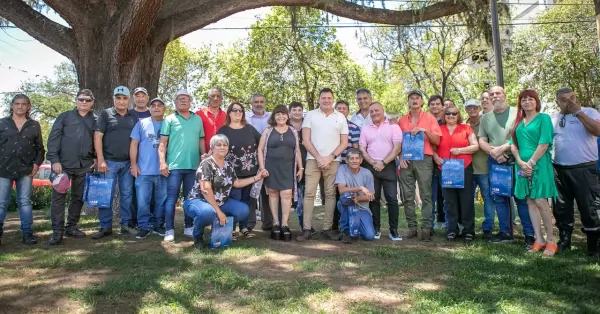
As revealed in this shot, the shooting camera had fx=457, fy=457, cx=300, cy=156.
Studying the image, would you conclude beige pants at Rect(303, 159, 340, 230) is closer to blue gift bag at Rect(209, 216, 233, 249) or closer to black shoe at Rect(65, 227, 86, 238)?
blue gift bag at Rect(209, 216, 233, 249)

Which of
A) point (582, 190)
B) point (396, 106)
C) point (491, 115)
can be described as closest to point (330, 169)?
point (491, 115)

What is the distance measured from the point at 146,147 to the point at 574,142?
4.88 m

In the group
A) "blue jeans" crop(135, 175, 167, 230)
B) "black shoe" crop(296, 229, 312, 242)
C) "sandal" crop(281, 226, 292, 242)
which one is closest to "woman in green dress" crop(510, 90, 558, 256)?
"black shoe" crop(296, 229, 312, 242)

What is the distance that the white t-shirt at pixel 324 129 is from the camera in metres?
5.66

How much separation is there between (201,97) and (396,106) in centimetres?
1295

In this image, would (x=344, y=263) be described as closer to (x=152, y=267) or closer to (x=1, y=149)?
(x=152, y=267)

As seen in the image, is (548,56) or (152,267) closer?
(152,267)

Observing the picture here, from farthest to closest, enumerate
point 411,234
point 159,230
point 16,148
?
1. point 159,230
2. point 411,234
3. point 16,148

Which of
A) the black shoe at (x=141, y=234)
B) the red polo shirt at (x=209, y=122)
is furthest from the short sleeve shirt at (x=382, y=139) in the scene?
the black shoe at (x=141, y=234)

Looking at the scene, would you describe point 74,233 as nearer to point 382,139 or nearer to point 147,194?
point 147,194

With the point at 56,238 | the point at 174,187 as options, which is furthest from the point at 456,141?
the point at 56,238

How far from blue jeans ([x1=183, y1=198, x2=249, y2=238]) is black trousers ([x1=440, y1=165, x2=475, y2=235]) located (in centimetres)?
253

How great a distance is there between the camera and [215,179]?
16.7 ft

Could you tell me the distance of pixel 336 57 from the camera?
21625 mm
